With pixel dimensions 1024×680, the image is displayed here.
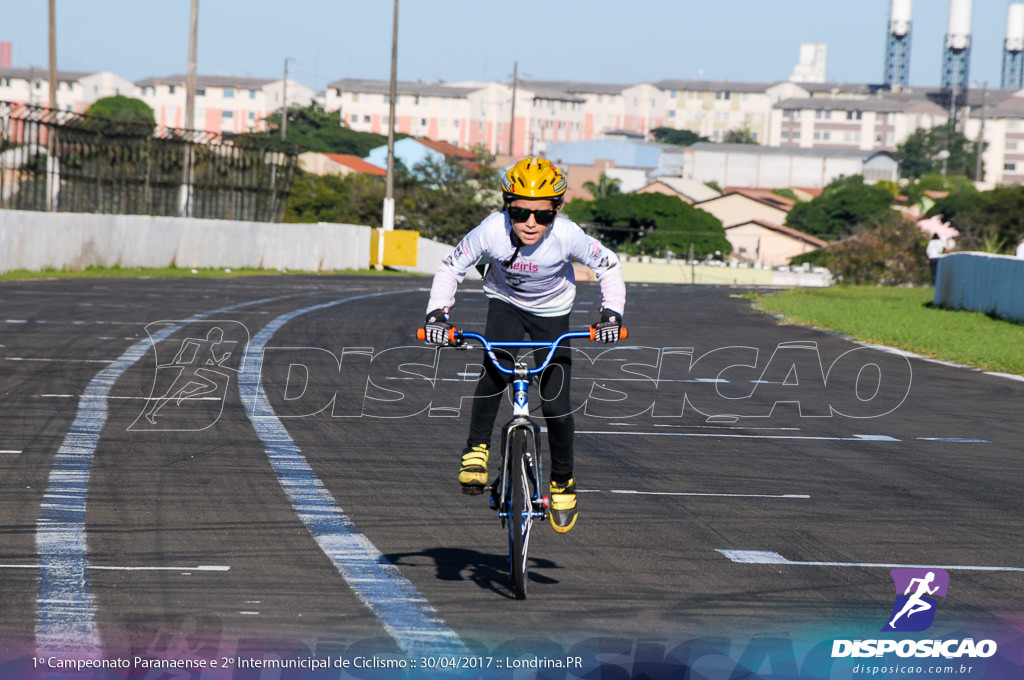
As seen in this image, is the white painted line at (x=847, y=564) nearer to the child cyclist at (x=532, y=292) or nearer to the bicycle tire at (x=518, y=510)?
the child cyclist at (x=532, y=292)

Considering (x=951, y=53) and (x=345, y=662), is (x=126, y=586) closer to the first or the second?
Answer: (x=345, y=662)

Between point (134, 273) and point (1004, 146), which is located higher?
point (1004, 146)

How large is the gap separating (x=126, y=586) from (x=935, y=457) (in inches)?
267

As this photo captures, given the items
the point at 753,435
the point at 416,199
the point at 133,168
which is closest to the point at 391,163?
the point at 133,168

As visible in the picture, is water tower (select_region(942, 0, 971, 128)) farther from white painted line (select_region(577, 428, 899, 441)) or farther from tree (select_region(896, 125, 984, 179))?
white painted line (select_region(577, 428, 899, 441))

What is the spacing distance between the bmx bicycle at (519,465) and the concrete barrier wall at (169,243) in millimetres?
23168

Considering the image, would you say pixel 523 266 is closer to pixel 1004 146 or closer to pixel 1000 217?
pixel 1000 217

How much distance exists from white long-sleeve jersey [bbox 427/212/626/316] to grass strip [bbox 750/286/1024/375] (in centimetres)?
1200

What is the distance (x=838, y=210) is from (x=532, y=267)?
12256 cm

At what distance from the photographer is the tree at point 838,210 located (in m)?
122

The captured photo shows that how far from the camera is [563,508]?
6.63 meters

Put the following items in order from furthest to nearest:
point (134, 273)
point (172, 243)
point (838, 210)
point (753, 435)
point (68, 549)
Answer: point (838, 210)
point (172, 243)
point (134, 273)
point (753, 435)
point (68, 549)

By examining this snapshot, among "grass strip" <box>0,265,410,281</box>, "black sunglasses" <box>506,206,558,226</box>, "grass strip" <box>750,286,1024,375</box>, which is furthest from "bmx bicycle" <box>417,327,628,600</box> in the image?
"grass strip" <box>0,265,410,281</box>

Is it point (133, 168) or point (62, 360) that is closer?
point (62, 360)
